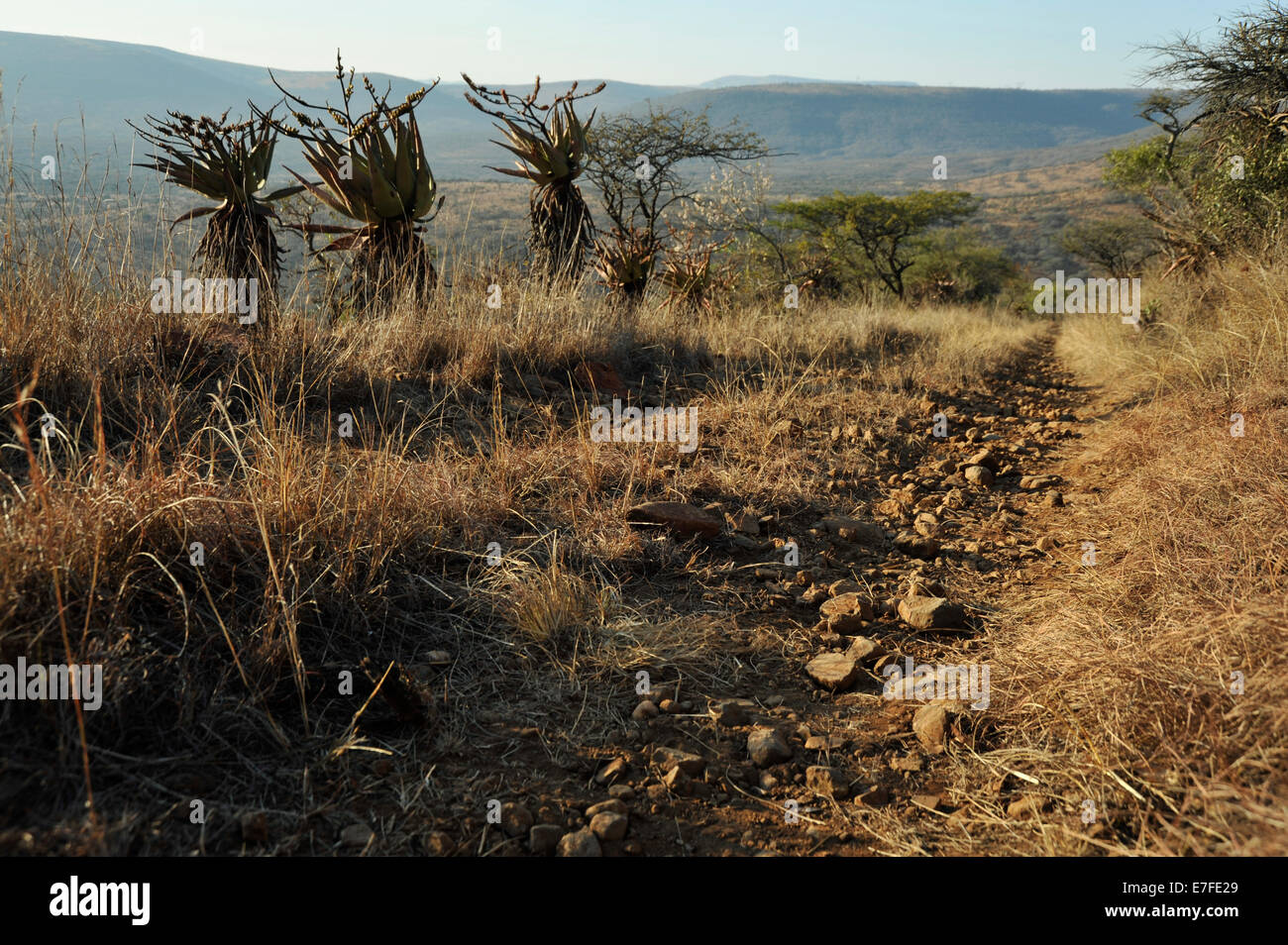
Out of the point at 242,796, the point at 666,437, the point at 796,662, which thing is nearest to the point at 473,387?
the point at 666,437

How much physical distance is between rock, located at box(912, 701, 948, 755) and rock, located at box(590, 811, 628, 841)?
81 centimetres

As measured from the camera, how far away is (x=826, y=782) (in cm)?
178

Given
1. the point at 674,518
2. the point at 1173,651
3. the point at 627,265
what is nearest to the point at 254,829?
the point at 674,518

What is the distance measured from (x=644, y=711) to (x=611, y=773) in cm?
25

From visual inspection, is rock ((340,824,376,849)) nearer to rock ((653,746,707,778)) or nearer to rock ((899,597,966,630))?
rock ((653,746,707,778))

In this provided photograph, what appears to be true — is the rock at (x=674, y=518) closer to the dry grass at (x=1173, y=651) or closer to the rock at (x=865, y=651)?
the rock at (x=865, y=651)

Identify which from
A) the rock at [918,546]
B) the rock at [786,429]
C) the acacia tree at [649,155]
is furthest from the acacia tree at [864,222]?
the rock at [918,546]

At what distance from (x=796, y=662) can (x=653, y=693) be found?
503mm

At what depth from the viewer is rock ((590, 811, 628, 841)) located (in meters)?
1.60

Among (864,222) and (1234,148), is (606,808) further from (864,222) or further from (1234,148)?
(864,222)

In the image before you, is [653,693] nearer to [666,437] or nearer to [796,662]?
[796,662]

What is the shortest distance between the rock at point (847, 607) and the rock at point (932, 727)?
0.55m

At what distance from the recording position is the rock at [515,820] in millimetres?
1602

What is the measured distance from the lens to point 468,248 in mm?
5898
